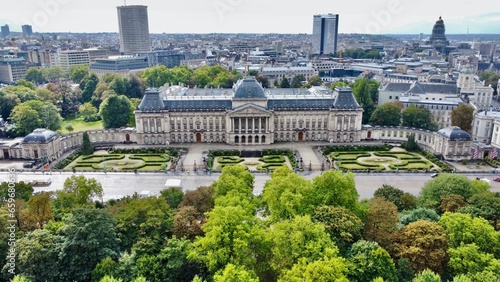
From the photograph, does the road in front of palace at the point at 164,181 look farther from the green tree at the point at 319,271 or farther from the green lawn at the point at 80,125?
the green lawn at the point at 80,125

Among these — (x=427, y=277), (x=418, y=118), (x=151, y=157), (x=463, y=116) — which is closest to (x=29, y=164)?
(x=151, y=157)

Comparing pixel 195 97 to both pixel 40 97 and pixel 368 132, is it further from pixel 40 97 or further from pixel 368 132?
pixel 40 97

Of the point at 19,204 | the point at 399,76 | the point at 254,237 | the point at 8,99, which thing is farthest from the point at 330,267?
the point at 399,76

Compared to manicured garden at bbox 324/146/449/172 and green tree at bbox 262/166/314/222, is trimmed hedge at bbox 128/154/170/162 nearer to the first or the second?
manicured garden at bbox 324/146/449/172

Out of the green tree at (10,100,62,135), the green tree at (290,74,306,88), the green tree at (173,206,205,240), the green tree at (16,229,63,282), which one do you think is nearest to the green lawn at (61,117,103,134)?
the green tree at (10,100,62,135)

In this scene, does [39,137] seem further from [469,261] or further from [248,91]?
[469,261]

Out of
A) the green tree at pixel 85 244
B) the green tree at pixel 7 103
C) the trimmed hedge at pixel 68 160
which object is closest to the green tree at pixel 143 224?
the green tree at pixel 85 244
